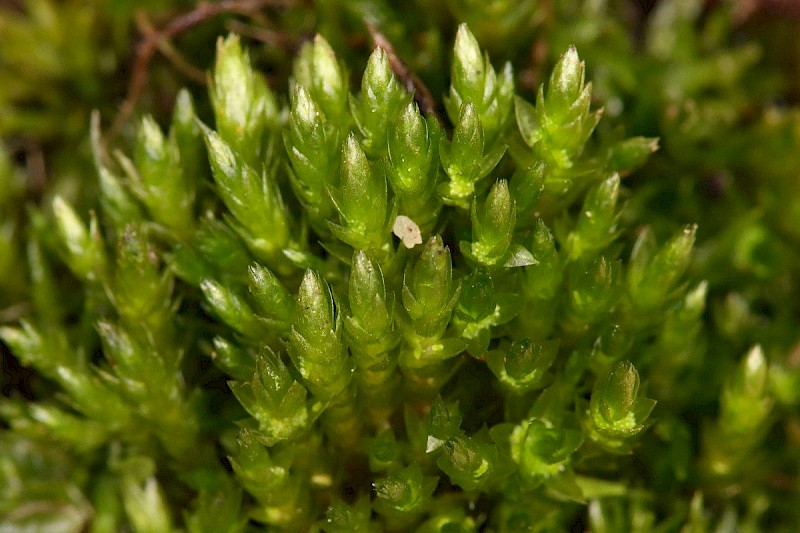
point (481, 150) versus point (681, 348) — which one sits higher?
point (481, 150)

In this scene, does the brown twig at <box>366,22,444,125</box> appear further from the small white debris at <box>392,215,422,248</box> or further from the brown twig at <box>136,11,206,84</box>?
the brown twig at <box>136,11,206,84</box>

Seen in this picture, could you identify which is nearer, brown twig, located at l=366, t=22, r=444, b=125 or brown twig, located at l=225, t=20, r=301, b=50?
brown twig, located at l=366, t=22, r=444, b=125

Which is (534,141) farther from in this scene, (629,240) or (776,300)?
(776,300)

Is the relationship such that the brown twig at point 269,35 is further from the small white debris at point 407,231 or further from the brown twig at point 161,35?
the small white debris at point 407,231

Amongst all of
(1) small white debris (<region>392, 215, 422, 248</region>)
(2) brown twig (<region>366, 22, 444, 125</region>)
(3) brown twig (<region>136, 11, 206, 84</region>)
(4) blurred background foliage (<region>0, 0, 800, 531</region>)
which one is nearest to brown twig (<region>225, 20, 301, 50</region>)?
(4) blurred background foliage (<region>0, 0, 800, 531</region>)

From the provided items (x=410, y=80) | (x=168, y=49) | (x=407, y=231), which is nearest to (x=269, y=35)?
(x=168, y=49)

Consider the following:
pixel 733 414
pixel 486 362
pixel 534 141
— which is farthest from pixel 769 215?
pixel 486 362
